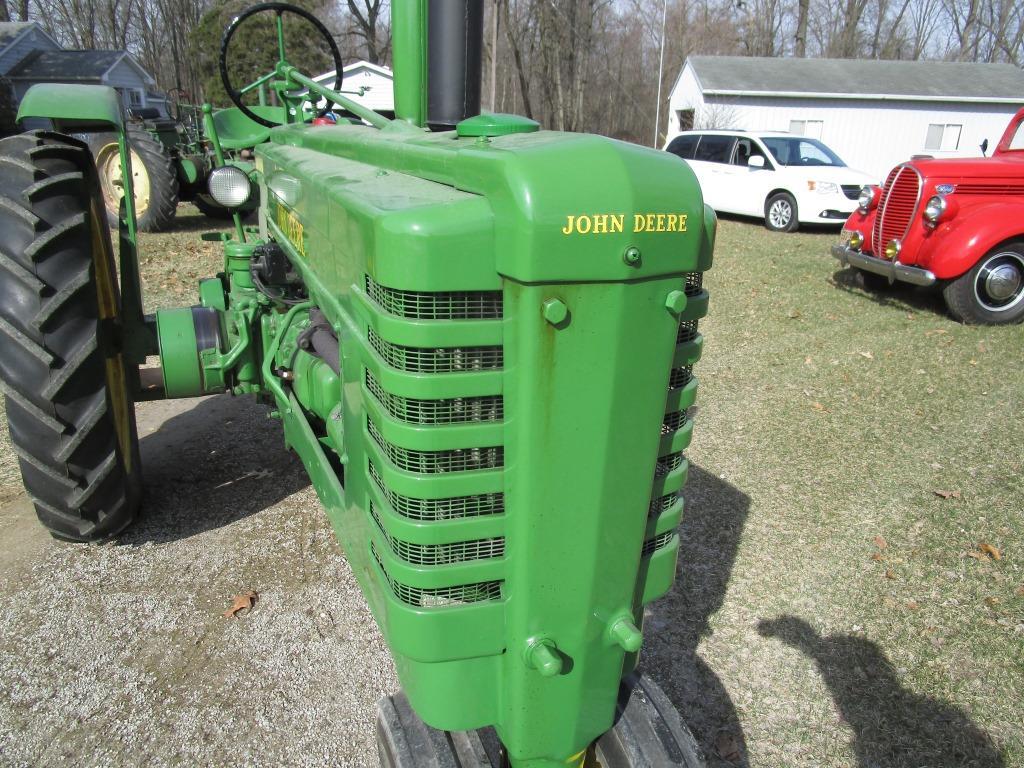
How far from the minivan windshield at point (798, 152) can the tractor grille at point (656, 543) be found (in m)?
12.1

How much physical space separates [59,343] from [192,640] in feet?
4.03

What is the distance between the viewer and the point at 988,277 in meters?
7.01

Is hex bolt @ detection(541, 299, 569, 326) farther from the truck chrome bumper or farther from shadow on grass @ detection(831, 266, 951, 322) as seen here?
shadow on grass @ detection(831, 266, 951, 322)

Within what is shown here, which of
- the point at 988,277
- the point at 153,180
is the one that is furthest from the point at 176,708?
the point at 153,180

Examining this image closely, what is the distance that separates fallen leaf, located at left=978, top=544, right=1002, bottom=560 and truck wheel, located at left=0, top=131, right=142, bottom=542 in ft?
13.0

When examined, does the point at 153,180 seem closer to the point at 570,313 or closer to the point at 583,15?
the point at 570,313

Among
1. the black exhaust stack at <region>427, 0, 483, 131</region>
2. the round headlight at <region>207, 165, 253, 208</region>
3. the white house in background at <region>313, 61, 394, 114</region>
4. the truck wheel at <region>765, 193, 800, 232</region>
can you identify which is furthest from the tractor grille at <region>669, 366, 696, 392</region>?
the white house in background at <region>313, 61, 394, 114</region>

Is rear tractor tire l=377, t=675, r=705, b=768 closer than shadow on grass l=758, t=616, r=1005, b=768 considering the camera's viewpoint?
Yes

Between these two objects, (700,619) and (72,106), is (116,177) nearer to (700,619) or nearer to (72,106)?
(72,106)

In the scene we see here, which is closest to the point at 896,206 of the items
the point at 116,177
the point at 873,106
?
the point at 116,177

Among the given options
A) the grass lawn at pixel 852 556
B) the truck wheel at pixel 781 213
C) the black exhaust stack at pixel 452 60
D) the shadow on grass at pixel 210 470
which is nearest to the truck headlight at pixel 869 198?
the grass lawn at pixel 852 556

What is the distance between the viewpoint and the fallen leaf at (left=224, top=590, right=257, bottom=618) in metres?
3.01

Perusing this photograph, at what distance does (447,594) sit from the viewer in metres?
1.55

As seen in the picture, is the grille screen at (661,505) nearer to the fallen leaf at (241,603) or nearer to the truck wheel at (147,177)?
the fallen leaf at (241,603)
